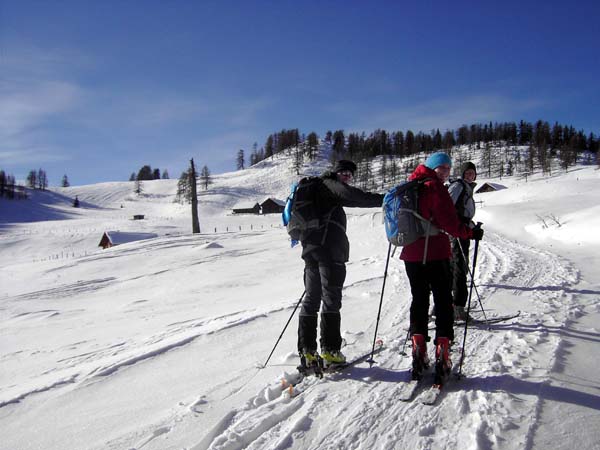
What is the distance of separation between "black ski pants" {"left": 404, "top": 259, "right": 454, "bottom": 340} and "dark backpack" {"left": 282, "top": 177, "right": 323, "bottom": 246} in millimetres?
943

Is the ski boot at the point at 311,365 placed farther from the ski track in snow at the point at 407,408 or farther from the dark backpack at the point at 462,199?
the dark backpack at the point at 462,199

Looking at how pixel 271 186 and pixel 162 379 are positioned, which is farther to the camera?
pixel 271 186

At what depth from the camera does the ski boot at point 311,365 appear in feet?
12.1

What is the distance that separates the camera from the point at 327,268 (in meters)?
3.66

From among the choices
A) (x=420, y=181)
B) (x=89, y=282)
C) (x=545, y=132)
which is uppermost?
(x=545, y=132)

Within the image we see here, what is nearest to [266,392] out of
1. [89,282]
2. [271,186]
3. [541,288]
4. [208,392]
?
[208,392]

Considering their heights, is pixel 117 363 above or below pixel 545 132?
below

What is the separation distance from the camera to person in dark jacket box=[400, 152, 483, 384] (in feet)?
10.8

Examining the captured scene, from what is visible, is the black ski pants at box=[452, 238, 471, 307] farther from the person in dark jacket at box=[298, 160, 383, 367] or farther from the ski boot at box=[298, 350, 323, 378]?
the ski boot at box=[298, 350, 323, 378]

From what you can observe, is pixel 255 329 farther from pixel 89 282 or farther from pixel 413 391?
pixel 89 282

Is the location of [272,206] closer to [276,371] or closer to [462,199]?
[462,199]

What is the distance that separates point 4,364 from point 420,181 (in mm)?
6051

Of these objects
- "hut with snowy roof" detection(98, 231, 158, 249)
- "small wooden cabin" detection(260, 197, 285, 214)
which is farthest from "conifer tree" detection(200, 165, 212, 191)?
"hut with snowy roof" detection(98, 231, 158, 249)

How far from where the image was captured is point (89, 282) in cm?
1350
